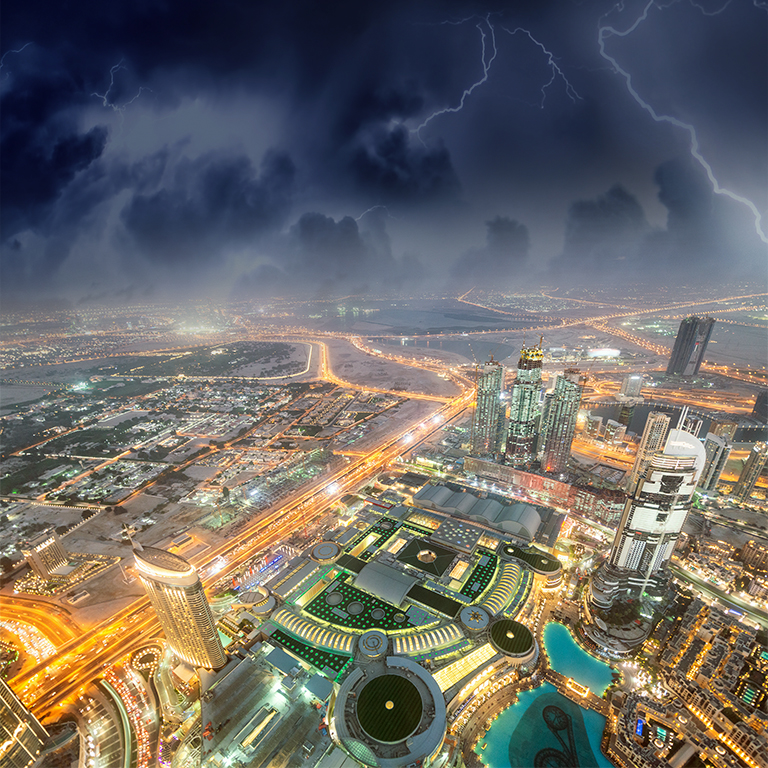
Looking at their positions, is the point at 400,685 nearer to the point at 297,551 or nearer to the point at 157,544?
the point at 297,551

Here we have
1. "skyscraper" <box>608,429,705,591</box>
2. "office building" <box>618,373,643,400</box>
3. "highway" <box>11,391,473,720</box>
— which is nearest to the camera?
"highway" <box>11,391,473,720</box>

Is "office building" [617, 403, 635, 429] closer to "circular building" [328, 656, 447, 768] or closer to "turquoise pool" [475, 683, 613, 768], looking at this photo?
"turquoise pool" [475, 683, 613, 768]

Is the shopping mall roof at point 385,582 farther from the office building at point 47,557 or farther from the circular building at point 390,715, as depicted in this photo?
the office building at point 47,557

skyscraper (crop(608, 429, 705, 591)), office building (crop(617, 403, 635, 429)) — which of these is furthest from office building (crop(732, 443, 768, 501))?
skyscraper (crop(608, 429, 705, 591))

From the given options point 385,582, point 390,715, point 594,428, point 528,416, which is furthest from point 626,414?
point 390,715

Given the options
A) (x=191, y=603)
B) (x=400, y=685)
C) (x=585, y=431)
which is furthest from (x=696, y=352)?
(x=191, y=603)
